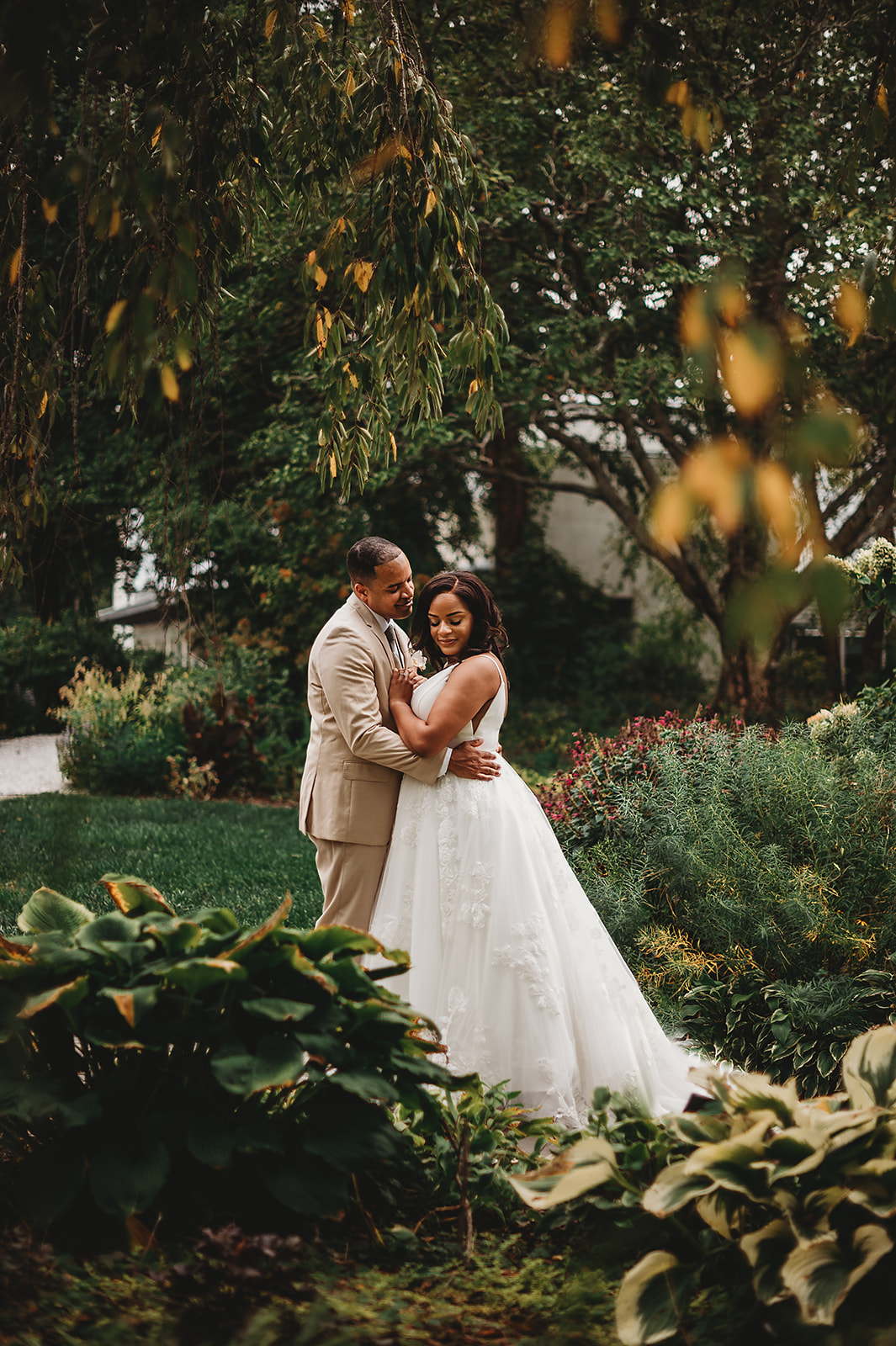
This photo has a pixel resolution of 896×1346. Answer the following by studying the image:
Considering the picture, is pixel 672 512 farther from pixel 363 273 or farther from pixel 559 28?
pixel 363 273

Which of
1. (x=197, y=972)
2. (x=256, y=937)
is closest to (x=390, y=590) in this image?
(x=256, y=937)

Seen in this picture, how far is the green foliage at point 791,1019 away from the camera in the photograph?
4004 mm

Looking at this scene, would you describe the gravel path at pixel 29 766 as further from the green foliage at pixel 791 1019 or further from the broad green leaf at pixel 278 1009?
the broad green leaf at pixel 278 1009

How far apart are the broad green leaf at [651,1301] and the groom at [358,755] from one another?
2.16 m

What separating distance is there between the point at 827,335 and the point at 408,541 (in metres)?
7.24

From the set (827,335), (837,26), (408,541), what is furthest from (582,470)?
(837,26)

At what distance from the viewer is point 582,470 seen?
704 inches

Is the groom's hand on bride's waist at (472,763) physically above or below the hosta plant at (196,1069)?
above

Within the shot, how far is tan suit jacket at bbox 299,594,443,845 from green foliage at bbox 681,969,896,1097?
1.55 metres

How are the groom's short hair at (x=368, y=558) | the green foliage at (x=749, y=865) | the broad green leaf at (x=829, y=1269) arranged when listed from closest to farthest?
the broad green leaf at (x=829, y=1269) → the groom's short hair at (x=368, y=558) → the green foliage at (x=749, y=865)

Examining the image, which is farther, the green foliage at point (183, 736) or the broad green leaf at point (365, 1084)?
the green foliage at point (183, 736)

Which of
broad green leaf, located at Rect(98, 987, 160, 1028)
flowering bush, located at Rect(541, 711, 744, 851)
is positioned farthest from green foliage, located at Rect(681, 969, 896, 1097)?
broad green leaf, located at Rect(98, 987, 160, 1028)

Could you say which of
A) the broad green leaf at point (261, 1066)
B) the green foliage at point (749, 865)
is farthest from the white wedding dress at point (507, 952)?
the broad green leaf at point (261, 1066)

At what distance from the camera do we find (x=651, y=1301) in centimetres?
183
